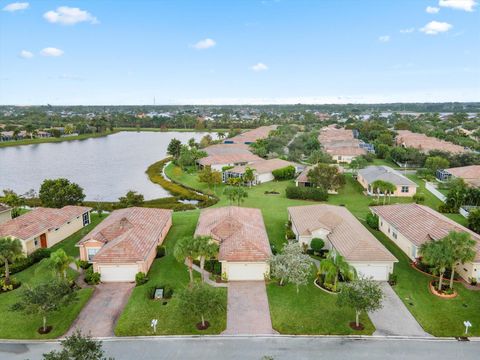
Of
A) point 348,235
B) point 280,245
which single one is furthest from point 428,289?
point 280,245

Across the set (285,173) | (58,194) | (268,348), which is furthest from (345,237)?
(285,173)

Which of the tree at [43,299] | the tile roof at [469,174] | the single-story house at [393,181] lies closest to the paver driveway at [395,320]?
the tree at [43,299]

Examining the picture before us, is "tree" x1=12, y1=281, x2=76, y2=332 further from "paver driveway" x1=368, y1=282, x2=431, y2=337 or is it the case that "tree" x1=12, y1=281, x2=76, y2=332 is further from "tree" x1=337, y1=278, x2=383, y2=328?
"paver driveway" x1=368, y1=282, x2=431, y2=337

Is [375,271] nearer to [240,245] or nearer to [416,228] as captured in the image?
[416,228]

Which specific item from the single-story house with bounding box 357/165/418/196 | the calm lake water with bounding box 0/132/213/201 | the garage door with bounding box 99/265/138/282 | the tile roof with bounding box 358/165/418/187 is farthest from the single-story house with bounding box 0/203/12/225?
the tile roof with bounding box 358/165/418/187

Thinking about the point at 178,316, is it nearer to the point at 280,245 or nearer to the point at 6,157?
the point at 280,245

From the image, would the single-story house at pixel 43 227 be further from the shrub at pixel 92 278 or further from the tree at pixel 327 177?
the tree at pixel 327 177
